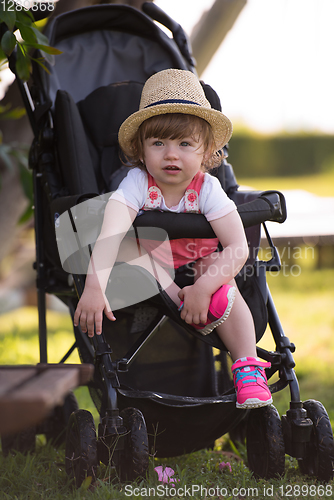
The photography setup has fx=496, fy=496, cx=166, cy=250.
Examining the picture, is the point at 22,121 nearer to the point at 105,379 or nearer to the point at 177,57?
the point at 177,57

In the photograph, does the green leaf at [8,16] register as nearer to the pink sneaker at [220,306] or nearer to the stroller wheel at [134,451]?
the pink sneaker at [220,306]

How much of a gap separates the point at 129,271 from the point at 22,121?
2089mm

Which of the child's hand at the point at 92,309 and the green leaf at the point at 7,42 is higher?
the green leaf at the point at 7,42

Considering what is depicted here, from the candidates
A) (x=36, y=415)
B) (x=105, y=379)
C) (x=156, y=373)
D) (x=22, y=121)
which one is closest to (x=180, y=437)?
(x=156, y=373)

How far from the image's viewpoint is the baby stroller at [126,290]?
59.3 inches

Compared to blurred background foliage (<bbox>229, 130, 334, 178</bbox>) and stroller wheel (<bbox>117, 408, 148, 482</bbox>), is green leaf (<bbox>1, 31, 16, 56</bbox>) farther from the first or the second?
blurred background foliage (<bbox>229, 130, 334, 178</bbox>)

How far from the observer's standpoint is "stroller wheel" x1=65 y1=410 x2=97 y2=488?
1.39 meters

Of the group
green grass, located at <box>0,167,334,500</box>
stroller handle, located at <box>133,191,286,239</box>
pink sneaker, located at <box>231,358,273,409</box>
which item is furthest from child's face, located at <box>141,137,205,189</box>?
green grass, located at <box>0,167,334,500</box>

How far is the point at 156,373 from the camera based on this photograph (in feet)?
6.04

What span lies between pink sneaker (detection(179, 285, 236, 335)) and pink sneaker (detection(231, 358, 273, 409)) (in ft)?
0.47

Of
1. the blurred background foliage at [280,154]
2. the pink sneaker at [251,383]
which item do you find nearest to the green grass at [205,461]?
the pink sneaker at [251,383]

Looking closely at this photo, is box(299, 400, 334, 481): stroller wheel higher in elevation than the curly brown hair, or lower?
lower

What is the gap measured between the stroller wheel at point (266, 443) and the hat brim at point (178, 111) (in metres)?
0.97

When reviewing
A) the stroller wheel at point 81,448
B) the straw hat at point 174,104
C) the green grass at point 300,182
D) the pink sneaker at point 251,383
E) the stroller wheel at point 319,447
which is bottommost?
the green grass at point 300,182
